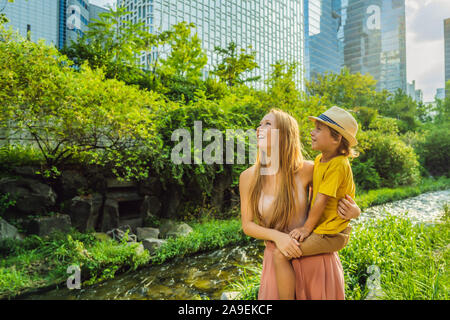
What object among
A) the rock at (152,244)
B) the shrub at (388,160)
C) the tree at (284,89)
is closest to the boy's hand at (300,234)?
the rock at (152,244)

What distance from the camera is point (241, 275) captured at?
16.6 ft

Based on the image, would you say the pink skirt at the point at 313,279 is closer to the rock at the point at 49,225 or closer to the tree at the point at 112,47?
the rock at the point at 49,225

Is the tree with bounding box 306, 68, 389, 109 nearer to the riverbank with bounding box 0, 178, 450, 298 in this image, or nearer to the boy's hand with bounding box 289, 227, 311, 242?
the riverbank with bounding box 0, 178, 450, 298

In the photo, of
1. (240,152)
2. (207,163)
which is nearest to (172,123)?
(207,163)

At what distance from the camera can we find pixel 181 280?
488 cm

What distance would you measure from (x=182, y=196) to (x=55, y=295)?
4357 millimetres

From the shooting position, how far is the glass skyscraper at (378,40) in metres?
29.3

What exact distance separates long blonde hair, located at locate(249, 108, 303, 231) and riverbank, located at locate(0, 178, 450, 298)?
4305 mm

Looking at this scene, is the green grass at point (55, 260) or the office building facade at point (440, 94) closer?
the green grass at point (55, 260)

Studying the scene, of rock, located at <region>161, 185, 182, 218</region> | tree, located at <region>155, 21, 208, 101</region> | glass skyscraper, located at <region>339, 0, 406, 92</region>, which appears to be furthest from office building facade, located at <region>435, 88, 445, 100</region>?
rock, located at <region>161, 185, 182, 218</region>

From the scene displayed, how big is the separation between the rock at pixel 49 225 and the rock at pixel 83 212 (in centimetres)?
24

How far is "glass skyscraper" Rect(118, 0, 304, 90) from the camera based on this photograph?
65.3 ft

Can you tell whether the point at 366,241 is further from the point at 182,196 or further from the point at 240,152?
the point at 182,196
